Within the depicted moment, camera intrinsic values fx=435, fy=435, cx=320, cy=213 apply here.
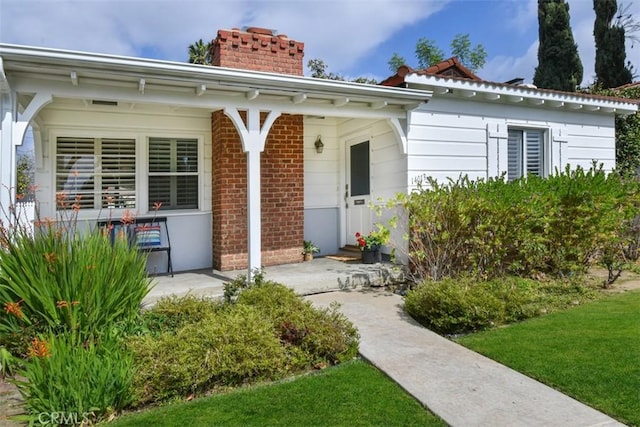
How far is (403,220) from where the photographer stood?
7449 mm

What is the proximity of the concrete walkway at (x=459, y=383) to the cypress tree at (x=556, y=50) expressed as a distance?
19.9 metres

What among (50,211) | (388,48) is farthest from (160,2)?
(388,48)

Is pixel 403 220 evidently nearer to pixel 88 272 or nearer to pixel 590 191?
pixel 590 191

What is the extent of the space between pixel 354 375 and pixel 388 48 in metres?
30.7

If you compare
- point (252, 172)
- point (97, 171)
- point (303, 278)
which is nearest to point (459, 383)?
point (303, 278)

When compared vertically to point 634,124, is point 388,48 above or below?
above

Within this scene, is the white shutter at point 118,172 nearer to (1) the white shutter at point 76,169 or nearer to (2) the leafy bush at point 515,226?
(1) the white shutter at point 76,169

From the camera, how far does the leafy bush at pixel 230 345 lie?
354cm

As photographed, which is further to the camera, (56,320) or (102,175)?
(102,175)

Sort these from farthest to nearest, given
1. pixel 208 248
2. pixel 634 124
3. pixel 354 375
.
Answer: pixel 634 124 → pixel 208 248 → pixel 354 375

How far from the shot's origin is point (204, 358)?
370 centimetres

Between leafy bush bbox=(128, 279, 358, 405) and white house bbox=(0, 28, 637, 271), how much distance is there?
183 centimetres

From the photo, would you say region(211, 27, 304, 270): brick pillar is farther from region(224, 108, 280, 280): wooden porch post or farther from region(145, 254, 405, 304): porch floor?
region(224, 108, 280, 280): wooden porch post

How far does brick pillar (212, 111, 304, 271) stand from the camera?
7.78m
